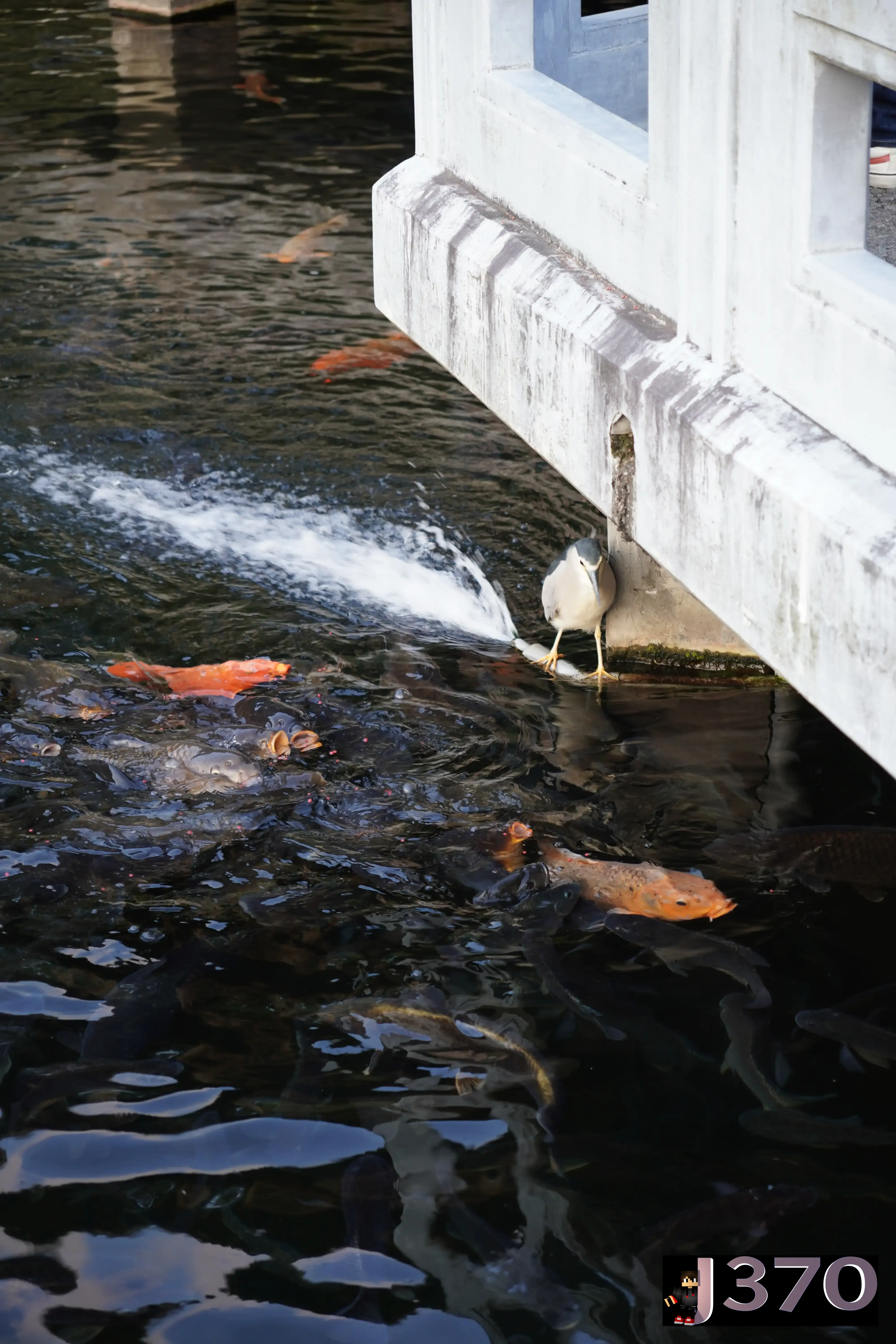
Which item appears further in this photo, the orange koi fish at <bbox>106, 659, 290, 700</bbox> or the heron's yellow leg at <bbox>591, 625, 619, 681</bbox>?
the heron's yellow leg at <bbox>591, 625, 619, 681</bbox>

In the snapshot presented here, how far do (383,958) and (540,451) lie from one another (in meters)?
1.89

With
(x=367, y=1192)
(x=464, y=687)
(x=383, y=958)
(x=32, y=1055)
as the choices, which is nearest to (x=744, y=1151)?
(x=367, y=1192)

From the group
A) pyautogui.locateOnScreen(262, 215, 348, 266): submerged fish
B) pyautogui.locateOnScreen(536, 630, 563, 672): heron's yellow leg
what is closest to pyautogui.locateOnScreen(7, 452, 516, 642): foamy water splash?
pyautogui.locateOnScreen(536, 630, 563, 672): heron's yellow leg

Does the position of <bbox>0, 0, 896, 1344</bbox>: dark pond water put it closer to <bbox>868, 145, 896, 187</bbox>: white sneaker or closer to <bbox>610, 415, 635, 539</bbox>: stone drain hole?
<bbox>610, 415, 635, 539</bbox>: stone drain hole

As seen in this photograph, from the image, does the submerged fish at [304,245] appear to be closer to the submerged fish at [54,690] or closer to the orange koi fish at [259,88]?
the orange koi fish at [259,88]

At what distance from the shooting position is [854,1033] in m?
4.68

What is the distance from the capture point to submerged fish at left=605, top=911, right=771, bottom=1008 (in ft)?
16.3

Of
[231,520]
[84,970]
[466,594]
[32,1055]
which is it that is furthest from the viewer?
[231,520]

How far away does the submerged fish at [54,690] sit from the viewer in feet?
21.5

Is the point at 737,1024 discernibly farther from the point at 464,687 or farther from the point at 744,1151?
the point at 464,687

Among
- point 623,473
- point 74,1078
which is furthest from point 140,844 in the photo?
point 623,473

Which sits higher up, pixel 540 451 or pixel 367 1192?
pixel 540 451

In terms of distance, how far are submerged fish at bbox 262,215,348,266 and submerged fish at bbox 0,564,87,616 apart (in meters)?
5.66

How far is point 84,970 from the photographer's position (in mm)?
5051
